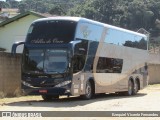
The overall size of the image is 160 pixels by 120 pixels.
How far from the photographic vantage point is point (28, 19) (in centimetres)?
3978

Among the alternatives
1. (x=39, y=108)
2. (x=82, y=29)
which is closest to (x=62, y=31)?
(x=82, y=29)

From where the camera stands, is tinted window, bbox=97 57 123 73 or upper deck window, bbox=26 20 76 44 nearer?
upper deck window, bbox=26 20 76 44

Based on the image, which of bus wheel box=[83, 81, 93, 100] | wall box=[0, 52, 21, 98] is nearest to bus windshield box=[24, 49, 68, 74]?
bus wheel box=[83, 81, 93, 100]

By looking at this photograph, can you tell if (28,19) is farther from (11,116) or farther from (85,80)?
(11,116)

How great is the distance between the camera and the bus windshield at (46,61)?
1889 centimetres

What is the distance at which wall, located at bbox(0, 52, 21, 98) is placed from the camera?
74.5 ft

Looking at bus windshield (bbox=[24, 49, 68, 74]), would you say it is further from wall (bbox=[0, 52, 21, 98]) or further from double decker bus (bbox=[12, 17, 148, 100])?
wall (bbox=[0, 52, 21, 98])

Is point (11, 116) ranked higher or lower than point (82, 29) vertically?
lower

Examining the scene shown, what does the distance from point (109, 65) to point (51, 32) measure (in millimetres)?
5024

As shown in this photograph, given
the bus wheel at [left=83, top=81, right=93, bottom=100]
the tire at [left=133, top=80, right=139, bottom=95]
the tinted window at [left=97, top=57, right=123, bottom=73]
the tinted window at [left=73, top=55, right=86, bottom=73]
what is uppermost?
the tinted window at [left=73, top=55, right=86, bottom=73]

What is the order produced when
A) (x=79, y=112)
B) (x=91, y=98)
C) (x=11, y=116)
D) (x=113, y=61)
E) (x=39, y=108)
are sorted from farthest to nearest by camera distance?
(x=113, y=61) < (x=91, y=98) < (x=39, y=108) < (x=79, y=112) < (x=11, y=116)

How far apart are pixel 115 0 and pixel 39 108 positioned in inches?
3628

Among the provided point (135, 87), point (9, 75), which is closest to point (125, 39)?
point (135, 87)

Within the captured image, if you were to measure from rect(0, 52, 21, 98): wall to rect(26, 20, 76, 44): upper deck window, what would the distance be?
11.3ft
